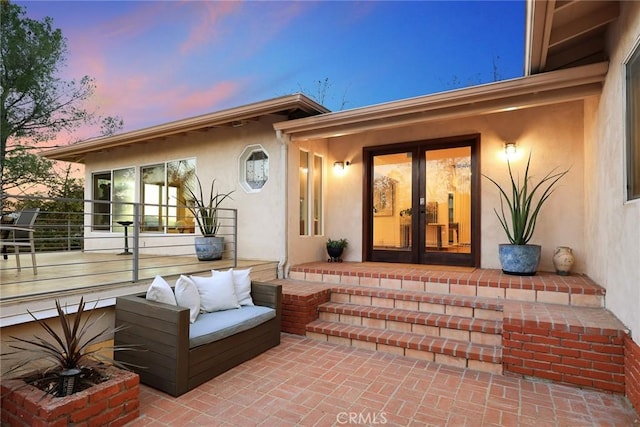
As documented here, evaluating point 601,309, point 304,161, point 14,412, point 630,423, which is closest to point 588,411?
point 630,423

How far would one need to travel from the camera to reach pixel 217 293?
3.38 meters

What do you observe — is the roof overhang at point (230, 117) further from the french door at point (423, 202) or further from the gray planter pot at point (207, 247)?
the gray planter pot at point (207, 247)

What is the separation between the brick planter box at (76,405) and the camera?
1906mm

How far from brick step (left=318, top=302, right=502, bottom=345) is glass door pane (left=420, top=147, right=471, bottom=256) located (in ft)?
6.50

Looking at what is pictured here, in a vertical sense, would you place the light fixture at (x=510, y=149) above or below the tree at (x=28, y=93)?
below

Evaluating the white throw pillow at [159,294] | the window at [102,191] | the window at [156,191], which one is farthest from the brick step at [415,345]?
the window at [102,191]

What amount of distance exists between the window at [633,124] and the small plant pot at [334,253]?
404 centimetres

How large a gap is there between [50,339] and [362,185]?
4.79 metres

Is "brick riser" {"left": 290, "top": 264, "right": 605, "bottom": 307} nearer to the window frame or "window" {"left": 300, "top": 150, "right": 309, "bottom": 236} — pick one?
"window" {"left": 300, "top": 150, "right": 309, "bottom": 236}

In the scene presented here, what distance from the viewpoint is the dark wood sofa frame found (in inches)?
100

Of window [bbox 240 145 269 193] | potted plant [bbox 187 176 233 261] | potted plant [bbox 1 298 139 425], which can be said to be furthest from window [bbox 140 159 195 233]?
potted plant [bbox 1 298 139 425]

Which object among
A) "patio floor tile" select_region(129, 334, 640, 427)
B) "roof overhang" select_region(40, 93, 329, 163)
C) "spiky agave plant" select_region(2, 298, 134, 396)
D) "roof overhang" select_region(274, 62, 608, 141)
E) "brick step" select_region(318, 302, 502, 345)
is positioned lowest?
"patio floor tile" select_region(129, 334, 640, 427)

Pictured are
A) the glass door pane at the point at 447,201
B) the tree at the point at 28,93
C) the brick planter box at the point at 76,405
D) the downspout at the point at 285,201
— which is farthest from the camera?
the tree at the point at 28,93

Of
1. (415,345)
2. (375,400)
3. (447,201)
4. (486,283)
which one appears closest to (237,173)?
(447,201)
